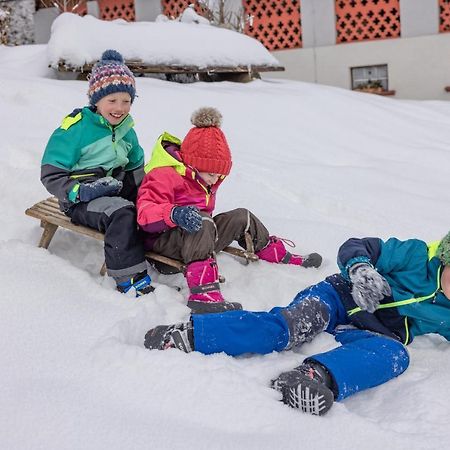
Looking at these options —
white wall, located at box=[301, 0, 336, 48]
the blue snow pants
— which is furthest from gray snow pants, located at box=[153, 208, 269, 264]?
white wall, located at box=[301, 0, 336, 48]

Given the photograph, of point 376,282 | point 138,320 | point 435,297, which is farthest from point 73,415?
point 435,297

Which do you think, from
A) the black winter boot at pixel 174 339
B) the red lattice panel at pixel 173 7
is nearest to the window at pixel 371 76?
the red lattice panel at pixel 173 7

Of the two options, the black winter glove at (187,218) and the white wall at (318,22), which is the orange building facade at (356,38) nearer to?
the white wall at (318,22)

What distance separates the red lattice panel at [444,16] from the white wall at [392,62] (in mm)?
187

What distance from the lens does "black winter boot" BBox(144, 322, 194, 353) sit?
7.61 feet

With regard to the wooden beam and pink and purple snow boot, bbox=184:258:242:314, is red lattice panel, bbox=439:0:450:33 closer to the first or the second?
the wooden beam

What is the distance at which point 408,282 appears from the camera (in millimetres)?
2545

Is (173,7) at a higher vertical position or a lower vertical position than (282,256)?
Result: higher

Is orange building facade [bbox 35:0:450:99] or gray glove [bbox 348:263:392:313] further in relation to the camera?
orange building facade [bbox 35:0:450:99]

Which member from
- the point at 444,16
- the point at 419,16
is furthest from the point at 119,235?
the point at 444,16

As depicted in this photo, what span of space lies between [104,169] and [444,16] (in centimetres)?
976

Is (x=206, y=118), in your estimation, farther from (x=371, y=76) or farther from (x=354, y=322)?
(x=371, y=76)

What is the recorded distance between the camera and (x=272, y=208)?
440cm

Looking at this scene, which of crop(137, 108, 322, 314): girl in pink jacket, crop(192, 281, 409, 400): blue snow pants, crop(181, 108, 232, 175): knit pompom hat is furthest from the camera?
crop(181, 108, 232, 175): knit pompom hat
